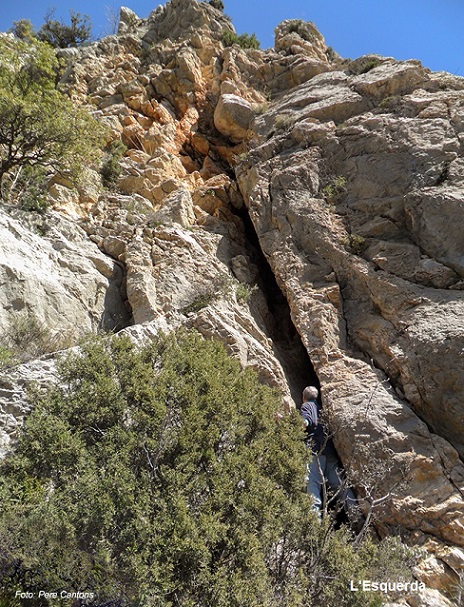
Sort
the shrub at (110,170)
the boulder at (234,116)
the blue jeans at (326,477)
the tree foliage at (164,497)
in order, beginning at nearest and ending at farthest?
the tree foliage at (164,497) → the blue jeans at (326,477) → the shrub at (110,170) → the boulder at (234,116)

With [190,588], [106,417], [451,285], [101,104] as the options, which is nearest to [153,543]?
[190,588]

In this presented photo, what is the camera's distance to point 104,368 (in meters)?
5.04

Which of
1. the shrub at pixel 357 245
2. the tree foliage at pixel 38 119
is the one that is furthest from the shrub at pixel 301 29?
the shrub at pixel 357 245

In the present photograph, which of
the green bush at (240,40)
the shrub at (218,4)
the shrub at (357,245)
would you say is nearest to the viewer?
the shrub at (357,245)

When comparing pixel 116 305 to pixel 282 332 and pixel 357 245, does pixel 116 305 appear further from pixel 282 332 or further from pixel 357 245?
pixel 357 245

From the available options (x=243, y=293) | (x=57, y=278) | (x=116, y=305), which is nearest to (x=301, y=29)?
(x=243, y=293)

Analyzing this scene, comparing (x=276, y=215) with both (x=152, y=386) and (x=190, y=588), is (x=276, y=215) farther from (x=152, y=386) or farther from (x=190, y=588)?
(x=190, y=588)

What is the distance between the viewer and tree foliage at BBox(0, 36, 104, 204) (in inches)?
341

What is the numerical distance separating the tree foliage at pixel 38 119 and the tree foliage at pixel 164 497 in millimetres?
6282

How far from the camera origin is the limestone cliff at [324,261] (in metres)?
6.36

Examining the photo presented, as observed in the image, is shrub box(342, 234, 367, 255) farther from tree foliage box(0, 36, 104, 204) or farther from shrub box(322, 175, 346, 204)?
tree foliage box(0, 36, 104, 204)

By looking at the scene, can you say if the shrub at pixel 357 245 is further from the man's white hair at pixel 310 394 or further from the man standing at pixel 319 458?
the man standing at pixel 319 458

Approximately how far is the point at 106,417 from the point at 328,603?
3312mm

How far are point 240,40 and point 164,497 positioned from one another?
67.1ft
